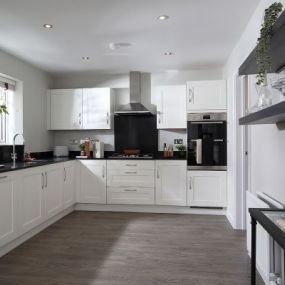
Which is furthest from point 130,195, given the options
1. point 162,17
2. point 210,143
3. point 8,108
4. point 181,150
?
point 162,17

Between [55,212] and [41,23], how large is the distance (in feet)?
7.90

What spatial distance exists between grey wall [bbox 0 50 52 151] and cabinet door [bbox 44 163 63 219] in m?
0.83

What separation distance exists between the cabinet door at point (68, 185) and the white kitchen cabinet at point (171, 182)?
4.44ft

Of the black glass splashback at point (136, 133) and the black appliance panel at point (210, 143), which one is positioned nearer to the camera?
→ the black appliance panel at point (210, 143)

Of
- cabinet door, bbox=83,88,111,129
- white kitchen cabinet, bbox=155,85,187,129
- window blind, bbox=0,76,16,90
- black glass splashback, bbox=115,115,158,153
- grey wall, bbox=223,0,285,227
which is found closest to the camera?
grey wall, bbox=223,0,285,227

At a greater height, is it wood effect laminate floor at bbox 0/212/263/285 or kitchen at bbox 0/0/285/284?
kitchen at bbox 0/0/285/284

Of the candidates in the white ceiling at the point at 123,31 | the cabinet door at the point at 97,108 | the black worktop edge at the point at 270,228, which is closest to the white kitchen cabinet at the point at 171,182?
the cabinet door at the point at 97,108

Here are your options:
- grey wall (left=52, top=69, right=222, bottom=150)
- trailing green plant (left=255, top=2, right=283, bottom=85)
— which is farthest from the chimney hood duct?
trailing green plant (left=255, top=2, right=283, bottom=85)

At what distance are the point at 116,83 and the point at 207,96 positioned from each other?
1676 mm

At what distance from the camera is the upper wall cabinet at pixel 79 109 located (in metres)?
4.98

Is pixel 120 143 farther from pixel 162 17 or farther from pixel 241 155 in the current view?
pixel 162 17

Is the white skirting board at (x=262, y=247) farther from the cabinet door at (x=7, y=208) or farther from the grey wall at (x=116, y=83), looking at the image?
the grey wall at (x=116, y=83)

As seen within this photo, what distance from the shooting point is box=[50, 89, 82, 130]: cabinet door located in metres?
5.06

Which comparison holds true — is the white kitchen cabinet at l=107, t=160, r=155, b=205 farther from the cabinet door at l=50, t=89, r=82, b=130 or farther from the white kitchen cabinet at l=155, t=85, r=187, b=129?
the cabinet door at l=50, t=89, r=82, b=130
